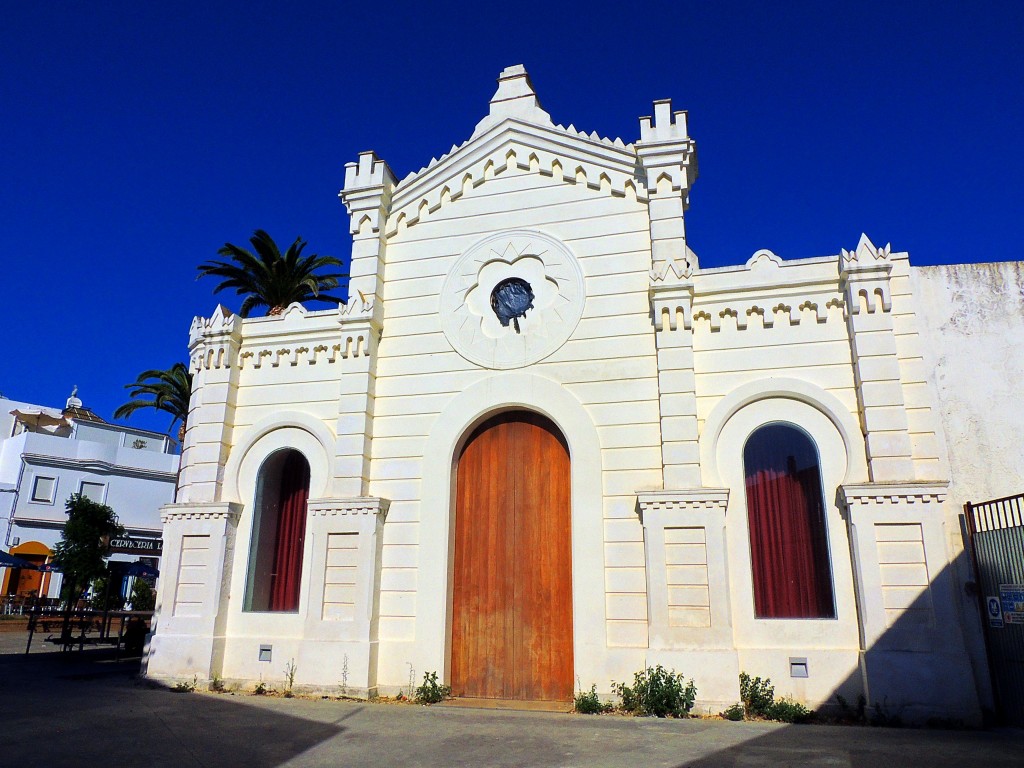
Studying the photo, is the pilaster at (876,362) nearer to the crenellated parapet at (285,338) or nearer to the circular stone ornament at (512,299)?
the circular stone ornament at (512,299)

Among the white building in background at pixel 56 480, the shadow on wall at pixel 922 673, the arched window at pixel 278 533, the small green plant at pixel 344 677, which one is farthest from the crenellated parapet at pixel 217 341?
the white building in background at pixel 56 480

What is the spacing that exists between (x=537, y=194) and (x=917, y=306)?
7.21 m

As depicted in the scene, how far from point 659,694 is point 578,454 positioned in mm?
4046

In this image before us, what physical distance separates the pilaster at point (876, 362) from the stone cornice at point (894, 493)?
16 cm

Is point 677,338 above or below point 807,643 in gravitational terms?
above

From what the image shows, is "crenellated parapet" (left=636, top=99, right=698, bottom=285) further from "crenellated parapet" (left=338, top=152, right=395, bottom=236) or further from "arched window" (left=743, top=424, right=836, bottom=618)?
"crenellated parapet" (left=338, top=152, right=395, bottom=236)

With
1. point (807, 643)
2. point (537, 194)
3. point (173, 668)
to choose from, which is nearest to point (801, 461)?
point (807, 643)

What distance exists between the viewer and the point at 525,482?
1361cm

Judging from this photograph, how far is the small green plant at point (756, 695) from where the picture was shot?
11047 mm

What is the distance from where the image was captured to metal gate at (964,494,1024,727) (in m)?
10.2

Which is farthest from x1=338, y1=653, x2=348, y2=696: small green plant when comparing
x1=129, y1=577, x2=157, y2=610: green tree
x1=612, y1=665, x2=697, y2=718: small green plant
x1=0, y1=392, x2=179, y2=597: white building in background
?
x1=0, y1=392, x2=179, y2=597: white building in background

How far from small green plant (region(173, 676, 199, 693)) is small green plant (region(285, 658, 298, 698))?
1750mm

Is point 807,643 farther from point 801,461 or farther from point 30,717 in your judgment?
point 30,717

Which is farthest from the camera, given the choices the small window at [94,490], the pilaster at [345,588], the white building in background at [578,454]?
the small window at [94,490]
